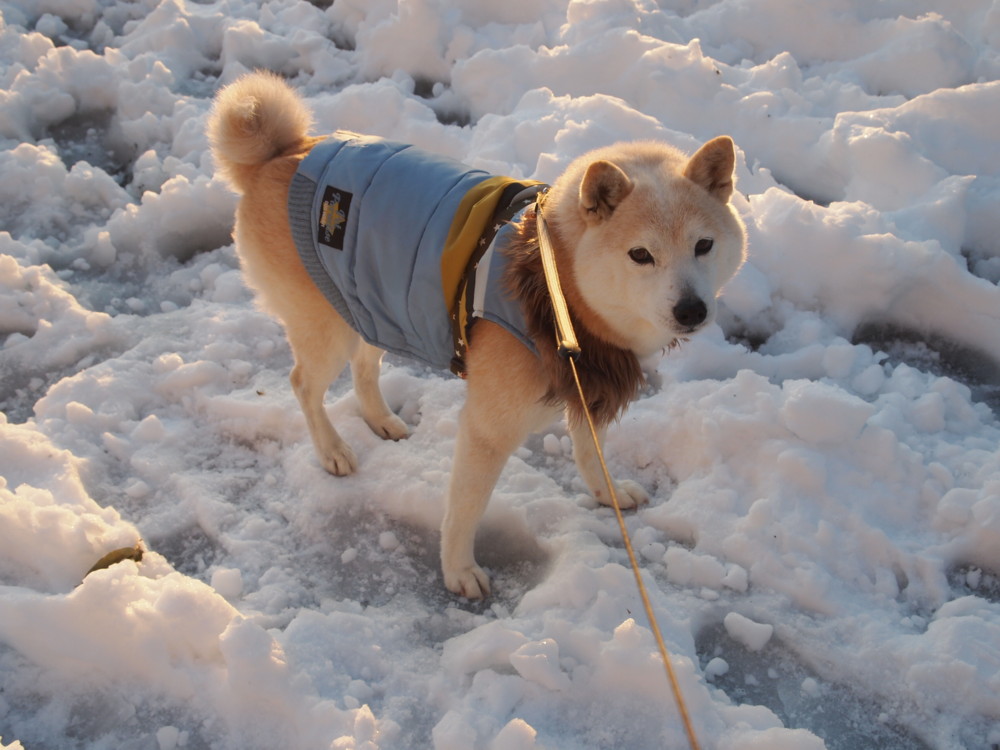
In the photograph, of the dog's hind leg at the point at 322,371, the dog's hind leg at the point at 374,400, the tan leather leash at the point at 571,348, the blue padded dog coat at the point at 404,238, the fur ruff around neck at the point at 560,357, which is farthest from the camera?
the dog's hind leg at the point at 374,400

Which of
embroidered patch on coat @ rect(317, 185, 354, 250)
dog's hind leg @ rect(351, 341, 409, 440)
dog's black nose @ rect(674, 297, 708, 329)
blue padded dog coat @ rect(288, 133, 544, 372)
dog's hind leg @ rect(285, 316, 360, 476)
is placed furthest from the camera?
dog's hind leg @ rect(351, 341, 409, 440)

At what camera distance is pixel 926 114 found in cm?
382

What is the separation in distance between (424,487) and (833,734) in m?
1.53

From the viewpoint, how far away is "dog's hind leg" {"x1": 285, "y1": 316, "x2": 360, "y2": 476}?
2.67 m

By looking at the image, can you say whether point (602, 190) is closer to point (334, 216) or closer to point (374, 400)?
point (334, 216)

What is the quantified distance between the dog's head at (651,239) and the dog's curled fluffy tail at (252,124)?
3.58ft

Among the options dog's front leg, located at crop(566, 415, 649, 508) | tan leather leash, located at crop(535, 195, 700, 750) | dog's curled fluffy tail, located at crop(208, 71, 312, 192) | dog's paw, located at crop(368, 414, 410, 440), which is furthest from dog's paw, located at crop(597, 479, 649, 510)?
dog's curled fluffy tail, located at crop(208, 71, 312, 192)

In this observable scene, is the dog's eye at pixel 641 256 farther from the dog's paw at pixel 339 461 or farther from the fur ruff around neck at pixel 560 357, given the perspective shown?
the dog's paw at pixel 339 461

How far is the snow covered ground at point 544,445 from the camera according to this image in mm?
1954

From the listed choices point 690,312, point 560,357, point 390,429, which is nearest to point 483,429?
point 560,357

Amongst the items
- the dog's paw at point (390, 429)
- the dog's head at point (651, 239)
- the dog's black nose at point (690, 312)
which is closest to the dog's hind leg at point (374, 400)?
the dog's paw at point (390, 429)

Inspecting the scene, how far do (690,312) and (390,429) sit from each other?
4.90ft

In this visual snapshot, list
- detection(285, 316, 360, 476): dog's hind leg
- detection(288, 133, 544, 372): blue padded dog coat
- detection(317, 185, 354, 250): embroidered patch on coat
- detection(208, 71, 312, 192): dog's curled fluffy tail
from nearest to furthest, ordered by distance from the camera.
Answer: detection(288, 133, 544, 372): blue padded dog coat
detection(317, 185, 354, 250): embroidered patch on coat
detection(208, 71, 312, 192): dog's curled fluffy tail
detection(285, 316, 360, 476): dog's hind leg

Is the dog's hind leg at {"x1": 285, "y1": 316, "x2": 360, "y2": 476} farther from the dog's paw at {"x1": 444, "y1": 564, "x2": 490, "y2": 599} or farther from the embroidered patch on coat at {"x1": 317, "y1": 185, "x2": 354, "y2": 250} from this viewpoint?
the dog's paw at {"x1": 444, "y1": 564, "x2": 490, "y2": 599}
